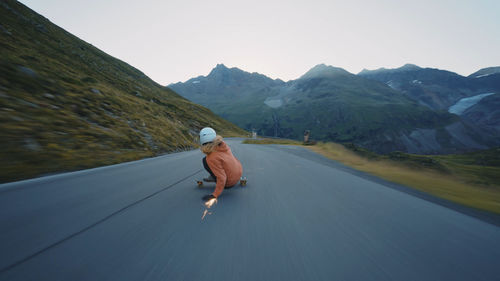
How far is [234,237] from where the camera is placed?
2.22 meters

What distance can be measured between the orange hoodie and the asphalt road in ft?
1.09

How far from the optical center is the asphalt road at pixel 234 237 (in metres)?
1.62

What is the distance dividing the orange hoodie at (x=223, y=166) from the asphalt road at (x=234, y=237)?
13.1 inches

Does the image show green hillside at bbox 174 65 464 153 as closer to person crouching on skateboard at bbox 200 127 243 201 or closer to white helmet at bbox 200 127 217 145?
person crouching on skateboard at bbox 200 127 243 201

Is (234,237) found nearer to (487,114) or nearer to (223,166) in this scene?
(223,166)

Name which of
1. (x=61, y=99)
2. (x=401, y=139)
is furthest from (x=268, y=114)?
(x=61, y=99)

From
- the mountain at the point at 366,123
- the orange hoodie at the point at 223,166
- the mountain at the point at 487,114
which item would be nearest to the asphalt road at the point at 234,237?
the orange hoodie at the point at 223,166

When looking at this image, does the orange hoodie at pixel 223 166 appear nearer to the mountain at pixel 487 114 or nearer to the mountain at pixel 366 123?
the mountain at pixel 366 123

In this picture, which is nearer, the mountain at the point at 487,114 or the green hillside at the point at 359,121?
the green hillside at the point at 359,121

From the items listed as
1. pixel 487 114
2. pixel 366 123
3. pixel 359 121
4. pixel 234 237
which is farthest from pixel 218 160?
pixel 487 114

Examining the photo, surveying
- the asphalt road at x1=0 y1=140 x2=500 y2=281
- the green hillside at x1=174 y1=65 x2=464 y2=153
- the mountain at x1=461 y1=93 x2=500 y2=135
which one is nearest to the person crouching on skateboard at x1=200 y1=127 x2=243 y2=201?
the asphalt road at x1=0 y1=140 x2=500 y2=281

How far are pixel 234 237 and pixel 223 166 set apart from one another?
172 centimetres

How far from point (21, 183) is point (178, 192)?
3065 mm

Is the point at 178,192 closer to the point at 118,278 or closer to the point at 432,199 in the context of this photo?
the point at 118,278
